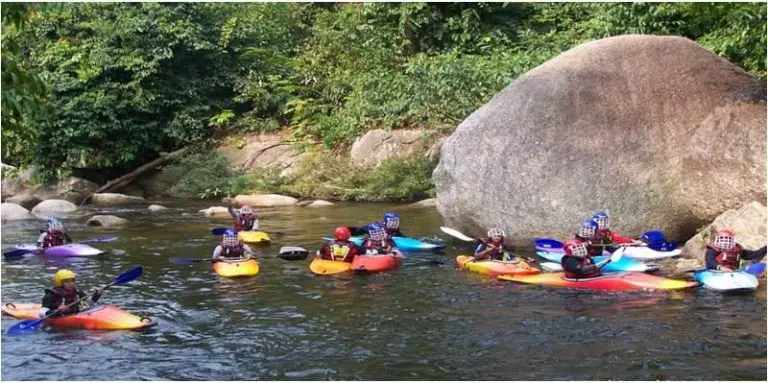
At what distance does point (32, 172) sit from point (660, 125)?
18767 millimetres

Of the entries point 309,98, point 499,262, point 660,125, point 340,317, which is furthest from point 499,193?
point 309,98

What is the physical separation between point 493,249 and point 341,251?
233 centimetres

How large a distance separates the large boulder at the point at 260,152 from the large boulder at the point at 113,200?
129 inches

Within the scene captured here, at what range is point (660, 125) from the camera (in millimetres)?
13617

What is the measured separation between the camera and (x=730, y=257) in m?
11.0

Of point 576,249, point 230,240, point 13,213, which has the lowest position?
point 576,249

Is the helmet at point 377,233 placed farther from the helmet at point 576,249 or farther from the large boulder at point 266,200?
the large boulder at point 266,200

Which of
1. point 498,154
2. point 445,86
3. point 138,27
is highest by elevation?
point 138,27

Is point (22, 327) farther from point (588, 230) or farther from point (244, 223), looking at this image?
point (588, 230)

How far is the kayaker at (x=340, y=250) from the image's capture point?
13.1m

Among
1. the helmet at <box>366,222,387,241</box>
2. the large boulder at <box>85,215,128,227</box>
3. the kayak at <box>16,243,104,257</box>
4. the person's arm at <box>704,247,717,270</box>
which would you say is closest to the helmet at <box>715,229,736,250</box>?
the person's arm at <box>704,247,717,270</box>

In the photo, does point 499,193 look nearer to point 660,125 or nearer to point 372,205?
point 660,125

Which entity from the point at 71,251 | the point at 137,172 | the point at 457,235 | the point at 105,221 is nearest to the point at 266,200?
the point at 105,221

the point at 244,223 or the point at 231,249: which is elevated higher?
the point at 244,223
